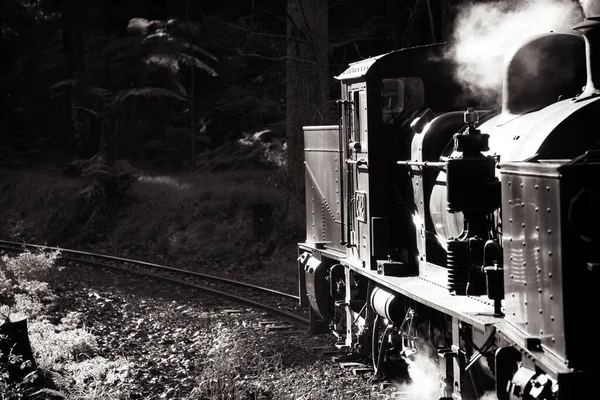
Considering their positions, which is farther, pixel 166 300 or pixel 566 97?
pixel 166 300

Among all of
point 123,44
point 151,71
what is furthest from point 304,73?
point 123,44

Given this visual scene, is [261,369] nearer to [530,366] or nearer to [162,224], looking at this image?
[530,366]

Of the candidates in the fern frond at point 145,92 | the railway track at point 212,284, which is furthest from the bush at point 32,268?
the fern frond at point 145,92

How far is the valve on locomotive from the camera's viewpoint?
6.11 meters

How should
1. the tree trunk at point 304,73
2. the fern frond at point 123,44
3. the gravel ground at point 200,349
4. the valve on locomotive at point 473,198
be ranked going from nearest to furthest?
1. the valve on locomotive at point 473,198
2. the gravel ground at point 200,349
3. the tree trunk at point 304,73
4. the fern frond at point 123,44

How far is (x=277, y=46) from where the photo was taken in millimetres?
23016

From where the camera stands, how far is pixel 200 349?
9750 millimetres

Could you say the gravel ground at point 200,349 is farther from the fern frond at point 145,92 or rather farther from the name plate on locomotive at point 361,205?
the fern frond at point 145,92

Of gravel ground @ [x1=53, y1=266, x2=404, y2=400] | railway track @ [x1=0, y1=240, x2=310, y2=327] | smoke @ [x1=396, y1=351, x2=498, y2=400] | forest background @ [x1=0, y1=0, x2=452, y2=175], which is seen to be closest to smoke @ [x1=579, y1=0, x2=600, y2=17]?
smoke @ [x1=396, y1=351, x2=498, y2=400]

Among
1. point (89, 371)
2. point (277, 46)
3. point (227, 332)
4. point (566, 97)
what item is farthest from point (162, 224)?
point (566, 97)

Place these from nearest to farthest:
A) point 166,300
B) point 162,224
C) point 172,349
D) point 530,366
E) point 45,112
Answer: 1. point 530,366
2. point 172,349
3. point 166,300
4. point 162,224
5. point 45,112

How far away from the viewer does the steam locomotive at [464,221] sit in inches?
177

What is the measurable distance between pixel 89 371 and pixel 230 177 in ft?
44.8

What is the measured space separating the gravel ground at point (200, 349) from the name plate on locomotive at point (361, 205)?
1636 mm
